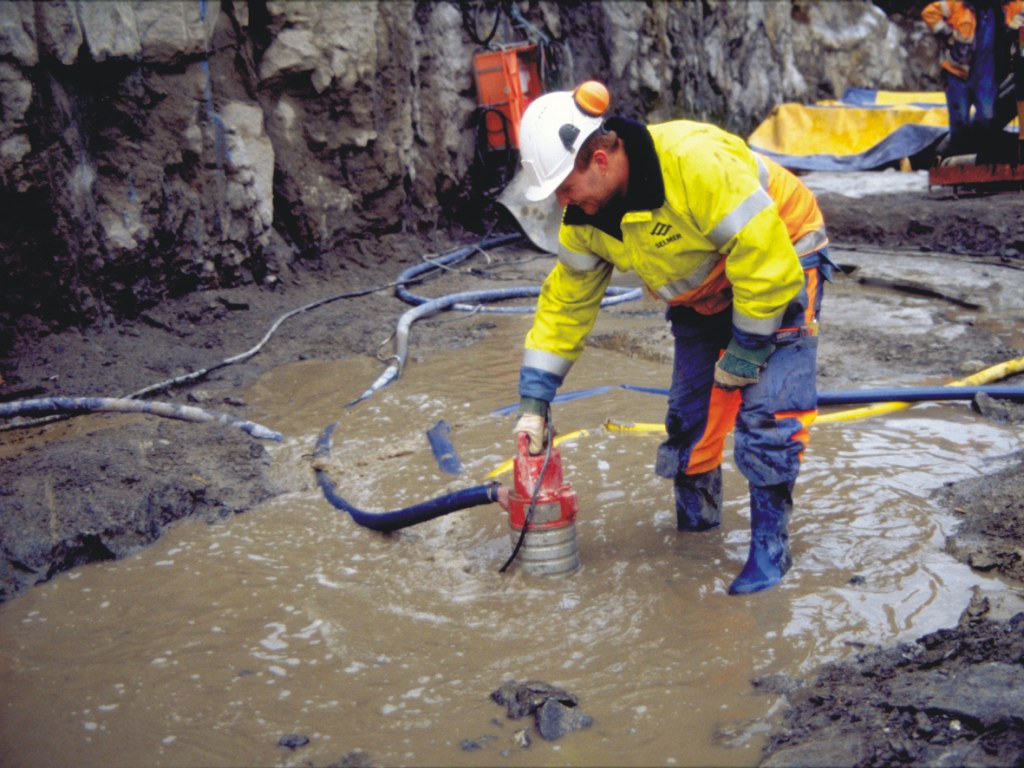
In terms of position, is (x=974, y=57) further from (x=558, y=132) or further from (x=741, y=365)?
(x=558, y=132)

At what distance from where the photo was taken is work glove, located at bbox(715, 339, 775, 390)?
2875 mm

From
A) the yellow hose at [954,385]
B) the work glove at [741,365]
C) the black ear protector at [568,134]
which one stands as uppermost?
the black ear protector at [568,134]

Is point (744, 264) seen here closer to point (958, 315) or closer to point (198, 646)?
point (198, 646)

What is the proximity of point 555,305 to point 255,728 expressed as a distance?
5.20 ft

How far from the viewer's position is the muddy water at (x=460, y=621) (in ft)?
7.98

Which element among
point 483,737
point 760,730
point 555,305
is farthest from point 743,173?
point 483,737

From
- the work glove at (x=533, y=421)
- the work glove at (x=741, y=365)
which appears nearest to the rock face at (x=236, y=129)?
the work glove at (x=533, y=421)

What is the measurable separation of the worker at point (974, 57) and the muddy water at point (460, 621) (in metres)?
6.66

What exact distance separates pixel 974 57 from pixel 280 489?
8.81 meters

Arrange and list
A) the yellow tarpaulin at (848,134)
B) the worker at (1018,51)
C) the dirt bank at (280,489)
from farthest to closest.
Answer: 1. the yellow tarpaulin at (848,134)
2. the worker at (1018,51)
3. the dirt bank at (280,489)

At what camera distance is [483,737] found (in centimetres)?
239

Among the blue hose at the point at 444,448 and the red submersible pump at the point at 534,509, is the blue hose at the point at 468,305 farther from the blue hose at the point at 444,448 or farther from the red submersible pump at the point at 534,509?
the red submersible pump at the point at 534,509

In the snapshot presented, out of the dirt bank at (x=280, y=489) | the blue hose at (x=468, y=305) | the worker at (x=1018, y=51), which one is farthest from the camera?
the worker at (x=1018, y=51)

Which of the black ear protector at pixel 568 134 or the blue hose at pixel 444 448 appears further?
the blue hose at pixel 444 448
